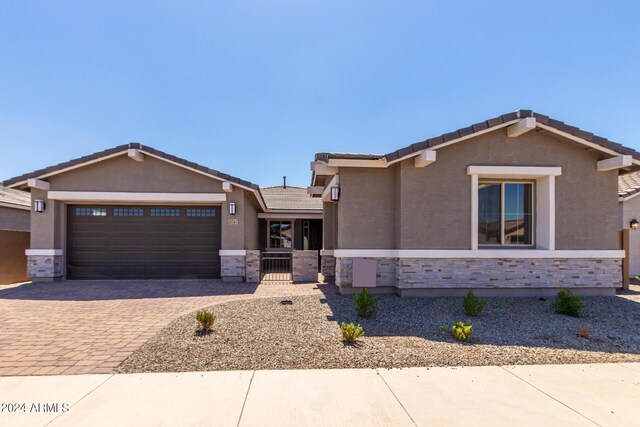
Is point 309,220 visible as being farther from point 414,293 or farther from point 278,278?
point 414,293

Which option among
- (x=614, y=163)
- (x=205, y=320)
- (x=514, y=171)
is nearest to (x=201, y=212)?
(x=205, y=320)

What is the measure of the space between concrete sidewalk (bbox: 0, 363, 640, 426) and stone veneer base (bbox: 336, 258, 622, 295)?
3.85m

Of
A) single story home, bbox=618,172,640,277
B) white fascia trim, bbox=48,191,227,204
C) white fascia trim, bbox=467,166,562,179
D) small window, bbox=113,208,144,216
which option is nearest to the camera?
white fascia trim, bbox=467,166,562,179

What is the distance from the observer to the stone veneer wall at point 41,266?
36.1ft

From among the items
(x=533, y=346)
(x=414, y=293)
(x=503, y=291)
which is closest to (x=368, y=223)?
(x=414, y=293)

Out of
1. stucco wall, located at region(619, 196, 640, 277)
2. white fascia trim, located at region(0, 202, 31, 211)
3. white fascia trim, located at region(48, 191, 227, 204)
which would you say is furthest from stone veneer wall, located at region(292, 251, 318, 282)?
white fascia trim, located at region(0, 202, 31, 211)

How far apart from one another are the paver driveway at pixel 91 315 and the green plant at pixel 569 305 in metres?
5.83

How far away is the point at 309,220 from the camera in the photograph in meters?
18.5

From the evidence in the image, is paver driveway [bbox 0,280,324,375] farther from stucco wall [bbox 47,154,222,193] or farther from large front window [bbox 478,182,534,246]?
large front window [bbox 478,182,534,246]

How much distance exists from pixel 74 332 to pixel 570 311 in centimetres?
971

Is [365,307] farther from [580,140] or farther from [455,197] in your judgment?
[580,140]

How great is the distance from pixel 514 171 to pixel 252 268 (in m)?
8.56

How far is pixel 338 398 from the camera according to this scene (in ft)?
12.0

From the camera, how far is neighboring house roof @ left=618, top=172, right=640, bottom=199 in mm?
12149
